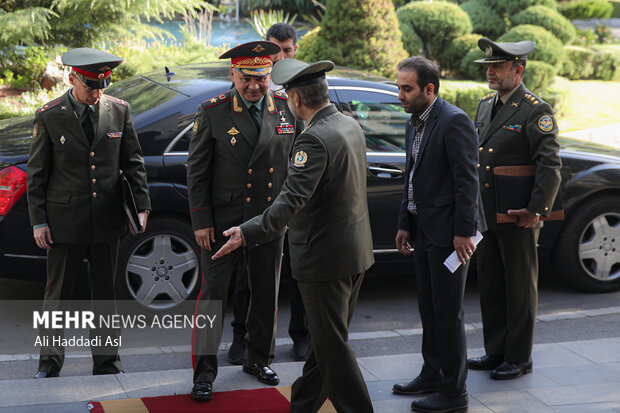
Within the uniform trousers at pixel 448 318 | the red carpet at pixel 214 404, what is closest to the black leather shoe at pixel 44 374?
the red carpet at pixel 214 404

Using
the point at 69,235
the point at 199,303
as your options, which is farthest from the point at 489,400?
the point at 69,235

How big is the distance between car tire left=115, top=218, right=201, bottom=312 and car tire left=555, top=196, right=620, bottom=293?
3.00 metres

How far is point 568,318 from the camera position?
596cm

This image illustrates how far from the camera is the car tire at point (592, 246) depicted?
6277mm

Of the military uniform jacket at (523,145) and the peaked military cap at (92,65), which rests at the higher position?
the peaked military cap at (92,65)

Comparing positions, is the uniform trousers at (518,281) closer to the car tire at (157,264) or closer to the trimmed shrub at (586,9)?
the car tire at (157,264)

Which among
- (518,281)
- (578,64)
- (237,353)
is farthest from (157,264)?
(578,64)

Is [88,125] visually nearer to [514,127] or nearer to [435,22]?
[514,127]

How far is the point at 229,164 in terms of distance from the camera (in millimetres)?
4230

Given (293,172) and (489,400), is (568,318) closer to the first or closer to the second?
(489,400)

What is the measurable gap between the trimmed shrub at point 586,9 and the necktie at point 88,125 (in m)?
21.2

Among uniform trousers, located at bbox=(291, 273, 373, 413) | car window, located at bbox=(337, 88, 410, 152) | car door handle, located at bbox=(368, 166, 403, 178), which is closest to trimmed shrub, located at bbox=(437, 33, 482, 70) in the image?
car window, located at bbox=(337, 88, 410, 152)

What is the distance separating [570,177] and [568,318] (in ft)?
3.67

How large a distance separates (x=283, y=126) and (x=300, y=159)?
974mm
